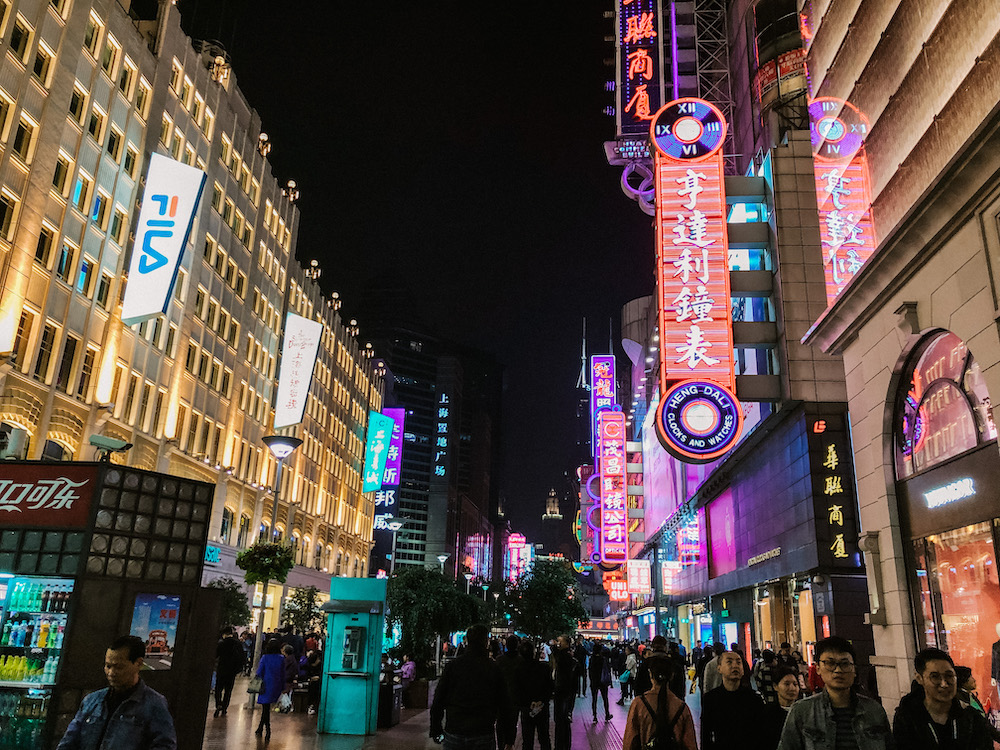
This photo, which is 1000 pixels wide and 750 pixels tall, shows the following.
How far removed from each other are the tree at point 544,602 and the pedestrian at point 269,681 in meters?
33.4

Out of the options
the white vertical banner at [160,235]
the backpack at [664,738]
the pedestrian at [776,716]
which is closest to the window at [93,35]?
the white vertical banner at [160,235]

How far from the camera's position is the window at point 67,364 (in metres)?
27.1

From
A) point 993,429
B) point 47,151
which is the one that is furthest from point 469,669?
point 47,151

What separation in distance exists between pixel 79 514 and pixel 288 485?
43005 mm

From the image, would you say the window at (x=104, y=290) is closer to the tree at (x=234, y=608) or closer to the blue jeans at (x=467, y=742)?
the tree at (x=234, y=608)

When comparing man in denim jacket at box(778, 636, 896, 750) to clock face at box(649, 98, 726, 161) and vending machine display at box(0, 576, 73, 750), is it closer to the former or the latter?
vending machine display at box(0, 576, 73, 750)

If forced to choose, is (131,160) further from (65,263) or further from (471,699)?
(471,699)

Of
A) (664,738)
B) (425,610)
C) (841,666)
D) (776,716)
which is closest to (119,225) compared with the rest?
(425,610)

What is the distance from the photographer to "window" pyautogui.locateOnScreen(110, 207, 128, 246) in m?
30.3

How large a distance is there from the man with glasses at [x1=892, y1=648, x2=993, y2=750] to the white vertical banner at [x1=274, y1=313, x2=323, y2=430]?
132ft

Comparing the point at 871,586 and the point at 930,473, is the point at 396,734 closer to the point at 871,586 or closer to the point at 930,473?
the point at 871,586

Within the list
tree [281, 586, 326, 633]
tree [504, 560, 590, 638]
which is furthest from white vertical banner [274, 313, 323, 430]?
tree [504, 560, 590, 638]

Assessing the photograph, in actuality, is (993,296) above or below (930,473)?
above

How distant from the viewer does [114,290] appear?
30062 mm
